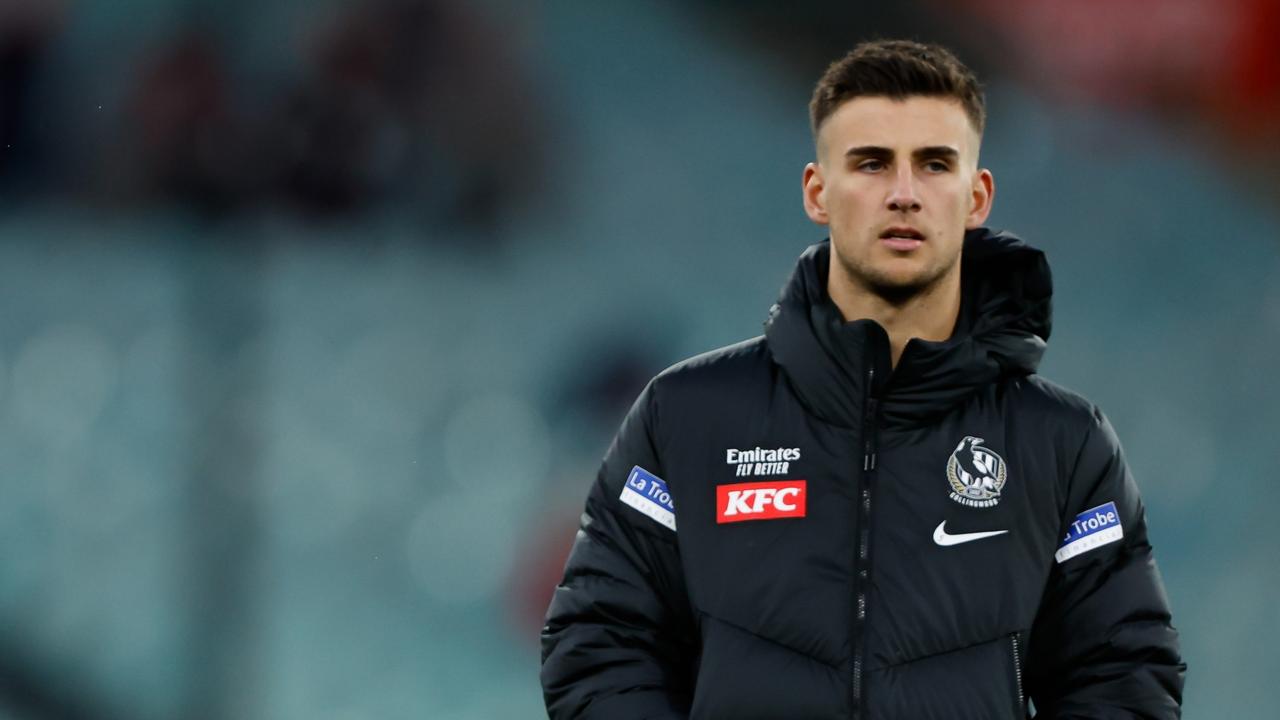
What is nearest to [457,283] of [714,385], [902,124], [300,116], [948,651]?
[300,116]

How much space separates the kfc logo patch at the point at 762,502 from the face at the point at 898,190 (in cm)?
23

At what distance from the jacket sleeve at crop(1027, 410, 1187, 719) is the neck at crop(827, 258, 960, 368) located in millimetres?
195

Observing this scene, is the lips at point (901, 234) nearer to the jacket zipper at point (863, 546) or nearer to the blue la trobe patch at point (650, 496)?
the jacket zipper at point (863, 546)

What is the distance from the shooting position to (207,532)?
3.66 metres

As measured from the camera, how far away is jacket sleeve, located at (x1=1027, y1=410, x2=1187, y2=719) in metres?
1.65

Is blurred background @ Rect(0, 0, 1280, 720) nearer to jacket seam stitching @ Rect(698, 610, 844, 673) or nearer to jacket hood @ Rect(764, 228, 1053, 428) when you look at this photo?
jacket hood @ Rect(764, 228, 1053, 428)

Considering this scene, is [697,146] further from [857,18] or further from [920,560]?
[920,560]

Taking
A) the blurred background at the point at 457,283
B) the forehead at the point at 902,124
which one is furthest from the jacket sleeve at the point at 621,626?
the blurred background at the point at 457,283

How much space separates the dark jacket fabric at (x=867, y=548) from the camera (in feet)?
5.35

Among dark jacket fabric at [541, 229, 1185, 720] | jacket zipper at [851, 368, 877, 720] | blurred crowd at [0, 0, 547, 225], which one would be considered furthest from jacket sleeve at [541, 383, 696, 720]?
blurred crowd at [0, 0, 547, 225]

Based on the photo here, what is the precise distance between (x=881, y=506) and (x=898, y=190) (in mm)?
318

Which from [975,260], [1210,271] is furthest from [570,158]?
[975,260]

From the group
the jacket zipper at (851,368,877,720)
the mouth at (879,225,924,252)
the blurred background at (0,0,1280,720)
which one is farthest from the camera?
the blurred background at (0,0,1280,720)

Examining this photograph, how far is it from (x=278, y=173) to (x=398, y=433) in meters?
0.64
